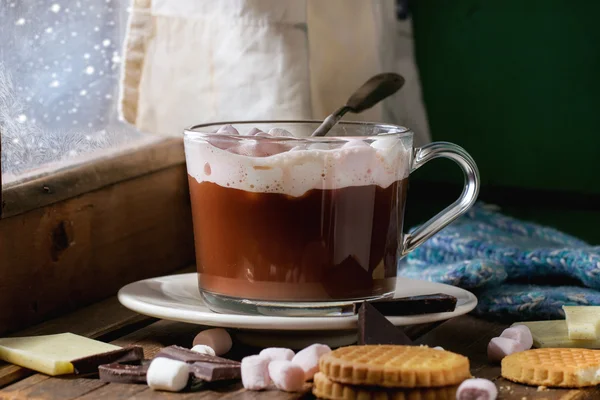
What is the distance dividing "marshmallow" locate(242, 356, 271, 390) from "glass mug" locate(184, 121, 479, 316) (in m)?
0.11

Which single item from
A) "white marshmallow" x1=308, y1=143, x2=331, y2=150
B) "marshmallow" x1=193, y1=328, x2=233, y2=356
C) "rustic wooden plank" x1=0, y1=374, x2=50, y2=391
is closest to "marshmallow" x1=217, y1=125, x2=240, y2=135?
"white marshmallow" x1=308, y1=143, x2=331, y2=150

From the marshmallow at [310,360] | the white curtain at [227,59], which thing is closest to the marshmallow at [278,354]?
the marshmallow at [310,360]

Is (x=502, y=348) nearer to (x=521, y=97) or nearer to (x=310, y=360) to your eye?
(x=310, y=360)

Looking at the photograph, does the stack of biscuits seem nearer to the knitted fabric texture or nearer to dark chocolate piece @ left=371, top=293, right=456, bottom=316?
dark chocolate piece @ left=371, top=293, right=456, bottom=316

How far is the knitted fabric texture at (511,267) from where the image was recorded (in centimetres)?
120

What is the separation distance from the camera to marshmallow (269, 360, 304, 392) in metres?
0.89

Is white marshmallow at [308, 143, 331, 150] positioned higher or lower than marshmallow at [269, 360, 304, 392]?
higher

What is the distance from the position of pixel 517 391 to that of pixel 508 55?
3.70 feet

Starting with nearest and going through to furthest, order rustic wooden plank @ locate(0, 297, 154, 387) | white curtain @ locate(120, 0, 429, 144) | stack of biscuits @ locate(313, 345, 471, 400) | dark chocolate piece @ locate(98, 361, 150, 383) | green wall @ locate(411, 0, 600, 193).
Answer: stack of biscuits @ locate(313, 345, 471, 400)
dark chocolate piece @ locate(98, 361, 150, 383)
rustic wooden plank @ locate(0, 297, 154, 387)
white curtain @ locate(120, 0, 429, 144)
green wall @ locate(411, 0, 600, 193)

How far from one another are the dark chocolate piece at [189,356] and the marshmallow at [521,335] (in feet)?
1.06

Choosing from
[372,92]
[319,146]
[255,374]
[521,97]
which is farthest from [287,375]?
[521,97]

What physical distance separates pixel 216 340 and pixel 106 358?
0.13 m

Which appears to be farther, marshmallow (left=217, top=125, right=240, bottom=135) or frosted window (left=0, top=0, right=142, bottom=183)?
frosted window (left=0, top=0, right=142, bottom=183)

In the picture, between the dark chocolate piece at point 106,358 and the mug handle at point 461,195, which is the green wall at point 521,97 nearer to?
the mug handle at point 461,195
